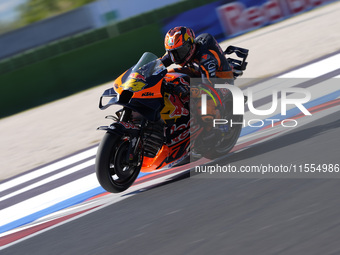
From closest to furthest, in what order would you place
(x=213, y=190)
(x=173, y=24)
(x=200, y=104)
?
(x=213, y=190) < (x=200, y=104) < (x=173, y=24)

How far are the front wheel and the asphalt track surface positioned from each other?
22cm

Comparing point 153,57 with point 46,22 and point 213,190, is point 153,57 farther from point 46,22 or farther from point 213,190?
point 46,22

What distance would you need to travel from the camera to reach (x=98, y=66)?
1888 centimetres

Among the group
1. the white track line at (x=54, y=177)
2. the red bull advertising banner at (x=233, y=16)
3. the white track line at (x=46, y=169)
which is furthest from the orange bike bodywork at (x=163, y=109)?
the red bull advertising banner at (x=233, y=16)

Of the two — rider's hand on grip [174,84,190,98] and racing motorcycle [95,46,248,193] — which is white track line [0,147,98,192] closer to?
racing motorcycle [95,46,248,193]

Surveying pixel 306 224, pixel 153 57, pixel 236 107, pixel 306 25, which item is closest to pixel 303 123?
pixel 236 107

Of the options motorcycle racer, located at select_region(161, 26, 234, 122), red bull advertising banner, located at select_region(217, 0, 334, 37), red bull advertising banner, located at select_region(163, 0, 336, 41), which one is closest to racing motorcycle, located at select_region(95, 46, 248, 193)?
motorcycle racer, located at select_region(161, 26, 234, 122)

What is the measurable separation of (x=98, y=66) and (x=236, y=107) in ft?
41.9

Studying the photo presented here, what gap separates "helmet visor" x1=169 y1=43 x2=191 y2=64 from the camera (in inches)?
240

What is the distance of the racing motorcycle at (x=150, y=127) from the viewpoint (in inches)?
214

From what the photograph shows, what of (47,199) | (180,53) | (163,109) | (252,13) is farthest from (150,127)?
(252,13)

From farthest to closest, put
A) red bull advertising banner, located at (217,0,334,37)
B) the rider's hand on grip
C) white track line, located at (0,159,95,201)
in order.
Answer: red bull advertising banner, located at (217,0,334,37) → white track line, located at (0,159,95,201) → the rider's hand on grip

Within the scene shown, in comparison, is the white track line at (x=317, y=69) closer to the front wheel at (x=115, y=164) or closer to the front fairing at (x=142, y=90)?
the front fairing at (x=142, y=90)

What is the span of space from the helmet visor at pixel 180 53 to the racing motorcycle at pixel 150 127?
190 millimetres
